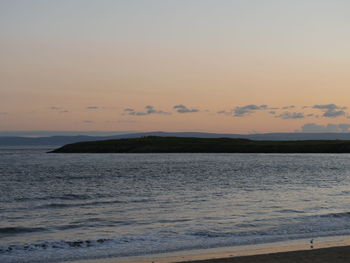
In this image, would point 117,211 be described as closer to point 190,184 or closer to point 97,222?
point 97,222

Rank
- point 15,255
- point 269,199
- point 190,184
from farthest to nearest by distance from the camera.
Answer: point 190,184
point 269,199
point 15,255

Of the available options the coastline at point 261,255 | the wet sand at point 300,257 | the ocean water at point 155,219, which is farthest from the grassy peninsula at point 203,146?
the wet sand at point 300,257

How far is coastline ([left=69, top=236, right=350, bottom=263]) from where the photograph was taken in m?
16.6

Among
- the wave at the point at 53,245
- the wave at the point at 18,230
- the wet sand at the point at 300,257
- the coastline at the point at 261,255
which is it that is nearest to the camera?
the wet sand at the point at 300,257

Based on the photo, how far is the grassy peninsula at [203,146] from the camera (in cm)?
15925

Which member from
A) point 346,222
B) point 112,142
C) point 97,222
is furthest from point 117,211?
point 112,142

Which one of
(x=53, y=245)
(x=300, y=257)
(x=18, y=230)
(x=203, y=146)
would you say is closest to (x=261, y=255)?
(x=300, y=257)

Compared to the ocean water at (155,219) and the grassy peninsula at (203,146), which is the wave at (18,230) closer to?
the ocean water at (155,219)

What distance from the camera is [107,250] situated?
62.3 ft

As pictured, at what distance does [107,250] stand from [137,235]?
2.96 metres

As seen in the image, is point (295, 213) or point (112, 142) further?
point (112, 142)

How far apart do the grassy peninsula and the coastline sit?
143m

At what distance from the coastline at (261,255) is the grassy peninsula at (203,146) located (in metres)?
143

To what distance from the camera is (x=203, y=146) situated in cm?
17525
